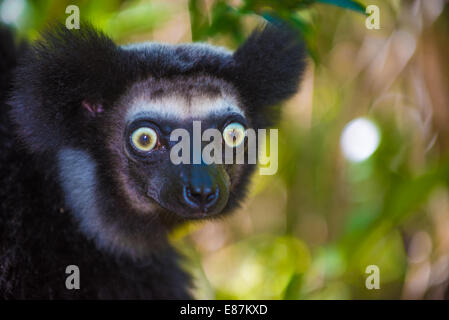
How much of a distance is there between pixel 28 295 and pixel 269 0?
1490 mm

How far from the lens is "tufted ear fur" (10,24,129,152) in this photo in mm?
1918

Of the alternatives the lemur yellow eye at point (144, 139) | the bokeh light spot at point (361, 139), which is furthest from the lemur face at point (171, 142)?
the bokeh light spot at point (361, 139)

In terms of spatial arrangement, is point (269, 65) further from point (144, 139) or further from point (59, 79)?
point (59, 79)

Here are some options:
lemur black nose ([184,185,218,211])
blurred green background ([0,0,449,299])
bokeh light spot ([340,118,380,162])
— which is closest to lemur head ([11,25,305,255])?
lemur black nose ([184,185,218,211])

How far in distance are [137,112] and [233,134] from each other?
14.9 inches

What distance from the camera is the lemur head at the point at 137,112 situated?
75.3 inches

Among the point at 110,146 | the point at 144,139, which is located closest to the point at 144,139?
the point at 144,139

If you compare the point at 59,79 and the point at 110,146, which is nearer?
the point at 59,79

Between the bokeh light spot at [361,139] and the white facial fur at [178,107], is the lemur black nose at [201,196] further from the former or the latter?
the bokeh light spot at [361,139]

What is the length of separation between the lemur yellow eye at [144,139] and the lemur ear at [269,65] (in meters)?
0.47

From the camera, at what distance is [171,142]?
6.23 ft

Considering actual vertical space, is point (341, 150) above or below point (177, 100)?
below

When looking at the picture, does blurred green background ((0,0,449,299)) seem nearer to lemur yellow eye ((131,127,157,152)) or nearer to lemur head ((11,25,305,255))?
lemur head ((11,25,305,255))
